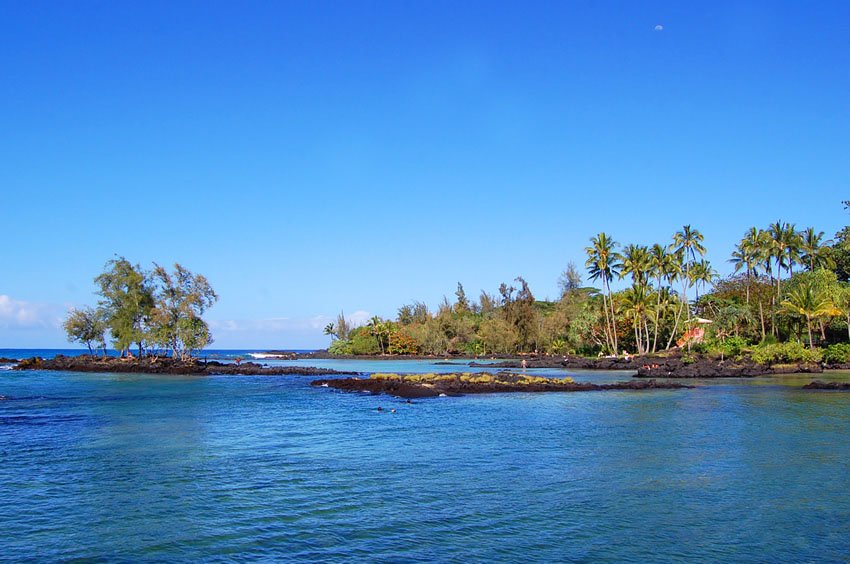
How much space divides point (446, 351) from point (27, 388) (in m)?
78.0

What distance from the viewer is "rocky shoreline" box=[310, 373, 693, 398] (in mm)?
43531

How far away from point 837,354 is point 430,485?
61568 millimetres

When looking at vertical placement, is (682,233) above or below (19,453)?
above

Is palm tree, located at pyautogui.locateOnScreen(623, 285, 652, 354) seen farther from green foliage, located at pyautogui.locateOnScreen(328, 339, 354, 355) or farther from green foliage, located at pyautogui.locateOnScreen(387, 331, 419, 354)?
green foliage, located at pyautogui.locateOnScreen(328, 339, 354, 355)

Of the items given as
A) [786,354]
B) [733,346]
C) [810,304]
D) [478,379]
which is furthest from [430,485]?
[733,346]

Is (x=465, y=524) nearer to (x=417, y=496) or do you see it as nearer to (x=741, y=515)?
(x=417, y=496)

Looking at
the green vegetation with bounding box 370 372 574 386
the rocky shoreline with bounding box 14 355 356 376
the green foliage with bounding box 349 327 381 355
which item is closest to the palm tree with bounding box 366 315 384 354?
the green foliage with bounding box 349 327 381 355

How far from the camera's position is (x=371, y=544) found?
38.7 feet

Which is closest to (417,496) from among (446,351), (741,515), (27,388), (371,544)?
(371,544)

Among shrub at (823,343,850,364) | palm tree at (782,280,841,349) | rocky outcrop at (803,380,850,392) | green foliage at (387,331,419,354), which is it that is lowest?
rocky outcrop at (803,380,850,392)

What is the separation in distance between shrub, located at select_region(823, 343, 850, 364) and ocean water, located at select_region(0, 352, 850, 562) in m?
34.4

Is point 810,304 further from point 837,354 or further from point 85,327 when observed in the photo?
point 85,327

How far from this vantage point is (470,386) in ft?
149

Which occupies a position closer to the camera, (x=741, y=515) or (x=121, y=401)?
(x=741, y=515)
